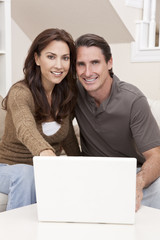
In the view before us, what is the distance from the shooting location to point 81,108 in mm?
1926

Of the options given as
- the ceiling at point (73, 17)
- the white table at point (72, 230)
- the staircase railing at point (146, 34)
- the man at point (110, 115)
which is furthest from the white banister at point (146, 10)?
the white table at point (72, 230)

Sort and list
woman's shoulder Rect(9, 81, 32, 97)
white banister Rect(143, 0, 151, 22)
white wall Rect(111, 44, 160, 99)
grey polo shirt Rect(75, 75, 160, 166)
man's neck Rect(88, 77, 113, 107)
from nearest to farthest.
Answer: woman's shoulder Rect(9, 81, 32, 97)
grey polo shirt Rect(75, 75, 160, 166)
man's neck Rect(88, 77, 113, 107)
white wall Rect(111, 44, 160, 99)
white banister Rect(143, 0, 151, 22)

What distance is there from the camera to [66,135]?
6.16 feet

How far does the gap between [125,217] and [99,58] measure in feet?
2.96

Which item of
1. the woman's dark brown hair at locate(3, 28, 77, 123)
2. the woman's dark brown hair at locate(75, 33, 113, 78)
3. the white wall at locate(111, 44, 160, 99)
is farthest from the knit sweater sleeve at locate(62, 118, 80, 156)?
the white wall at locate(111, 44, 160, 99)

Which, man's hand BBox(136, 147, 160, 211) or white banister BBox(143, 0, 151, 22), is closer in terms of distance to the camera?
man's hand BBox(136, 147, 160, 211)

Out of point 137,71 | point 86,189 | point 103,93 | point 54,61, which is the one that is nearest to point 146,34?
point 137,71

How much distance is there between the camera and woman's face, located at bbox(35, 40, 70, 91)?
1.74 m

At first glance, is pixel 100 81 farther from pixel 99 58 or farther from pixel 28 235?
pixel 28 235

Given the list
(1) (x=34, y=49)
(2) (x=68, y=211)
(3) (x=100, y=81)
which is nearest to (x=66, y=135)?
(3) (x=100, y=81)

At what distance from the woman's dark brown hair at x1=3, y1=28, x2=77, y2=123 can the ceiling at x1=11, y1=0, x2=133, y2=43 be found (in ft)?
4.24

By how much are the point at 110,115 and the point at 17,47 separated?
2.17 m

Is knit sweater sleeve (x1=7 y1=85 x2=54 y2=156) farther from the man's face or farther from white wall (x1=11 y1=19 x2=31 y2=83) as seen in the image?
white wall (x1=11 y1=19 x2=31 y2=83)

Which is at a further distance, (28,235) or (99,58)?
(99,58)
